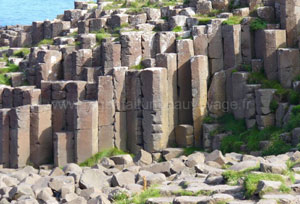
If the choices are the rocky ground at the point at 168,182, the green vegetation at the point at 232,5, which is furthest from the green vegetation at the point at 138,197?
the green vegetation at the point at 232,5

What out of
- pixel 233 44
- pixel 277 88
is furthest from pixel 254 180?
pixel 233 44

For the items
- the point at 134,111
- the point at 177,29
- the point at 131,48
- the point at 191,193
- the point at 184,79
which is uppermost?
the point at 177,29

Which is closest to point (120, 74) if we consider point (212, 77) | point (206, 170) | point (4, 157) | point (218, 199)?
point (212, 77)

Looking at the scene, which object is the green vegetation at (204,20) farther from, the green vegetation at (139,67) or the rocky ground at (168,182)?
the rocky ground at (168,182)

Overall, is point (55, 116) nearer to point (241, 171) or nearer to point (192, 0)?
point (192, 0)

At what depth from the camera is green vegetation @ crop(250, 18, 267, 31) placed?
109 ft

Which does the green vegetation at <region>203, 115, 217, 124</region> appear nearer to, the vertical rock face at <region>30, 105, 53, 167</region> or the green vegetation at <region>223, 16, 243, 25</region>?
the green vegetation at <region>223, 16, 243, 25</region>

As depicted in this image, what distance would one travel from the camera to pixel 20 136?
32906 mm

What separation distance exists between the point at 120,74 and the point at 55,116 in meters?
3.57

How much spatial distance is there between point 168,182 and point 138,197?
8.05 ft

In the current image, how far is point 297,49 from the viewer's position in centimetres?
3170

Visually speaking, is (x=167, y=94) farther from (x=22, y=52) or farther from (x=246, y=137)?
(x=22, y=52)

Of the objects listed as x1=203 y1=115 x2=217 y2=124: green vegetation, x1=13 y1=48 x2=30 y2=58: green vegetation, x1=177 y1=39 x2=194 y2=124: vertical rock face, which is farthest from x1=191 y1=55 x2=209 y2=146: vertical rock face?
x1=13 y1=48 x2=30 y2=58: green vegetation

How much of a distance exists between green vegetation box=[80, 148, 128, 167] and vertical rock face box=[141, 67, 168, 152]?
1.35 metres
